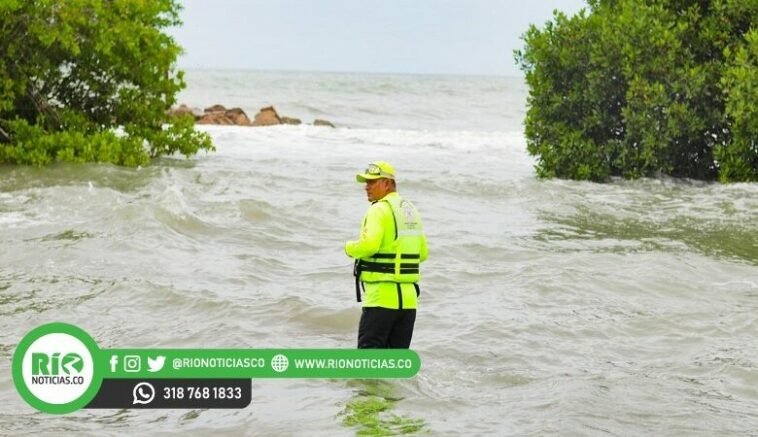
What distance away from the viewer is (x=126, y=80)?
78.1ft

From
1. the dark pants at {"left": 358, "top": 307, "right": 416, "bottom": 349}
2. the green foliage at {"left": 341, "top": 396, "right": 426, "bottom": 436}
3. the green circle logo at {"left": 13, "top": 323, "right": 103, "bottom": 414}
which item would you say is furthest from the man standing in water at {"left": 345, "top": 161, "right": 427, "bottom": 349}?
the green circle logo at {"left": 13, "top": 323, "right": 103, "bottom": 414}

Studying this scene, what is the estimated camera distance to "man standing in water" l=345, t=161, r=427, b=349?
8195 millimetres

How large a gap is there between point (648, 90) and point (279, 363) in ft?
47.5

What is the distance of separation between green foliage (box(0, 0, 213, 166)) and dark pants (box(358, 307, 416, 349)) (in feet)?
47.0

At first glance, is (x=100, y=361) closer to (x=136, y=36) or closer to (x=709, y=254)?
(x=709, y=254)

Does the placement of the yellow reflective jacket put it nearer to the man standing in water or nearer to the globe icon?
the man standing in water

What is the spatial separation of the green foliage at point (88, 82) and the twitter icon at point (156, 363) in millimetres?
14173

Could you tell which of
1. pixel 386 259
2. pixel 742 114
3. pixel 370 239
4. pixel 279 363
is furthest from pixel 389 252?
pixel 742 114

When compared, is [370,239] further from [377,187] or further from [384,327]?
[384,327]

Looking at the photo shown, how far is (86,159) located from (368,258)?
14.8 meters

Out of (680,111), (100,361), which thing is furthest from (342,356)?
(680,111)

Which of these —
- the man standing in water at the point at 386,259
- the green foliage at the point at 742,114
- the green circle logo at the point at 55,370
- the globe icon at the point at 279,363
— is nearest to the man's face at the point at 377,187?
the man standing in water at the point at 386,259

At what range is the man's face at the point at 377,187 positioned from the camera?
8398 mm

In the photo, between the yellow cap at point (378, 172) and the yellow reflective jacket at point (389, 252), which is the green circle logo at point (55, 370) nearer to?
the yellow reflective jacket at point (389, 252)
